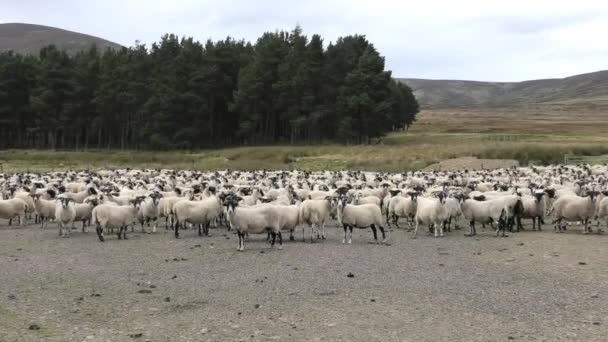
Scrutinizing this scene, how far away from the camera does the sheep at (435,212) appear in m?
24.0

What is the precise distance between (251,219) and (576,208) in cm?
1305

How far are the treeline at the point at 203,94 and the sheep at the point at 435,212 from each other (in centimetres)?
5967

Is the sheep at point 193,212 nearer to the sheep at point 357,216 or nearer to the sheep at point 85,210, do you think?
the sheep at point 85,210

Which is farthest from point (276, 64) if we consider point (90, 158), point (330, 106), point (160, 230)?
point (160, 230)

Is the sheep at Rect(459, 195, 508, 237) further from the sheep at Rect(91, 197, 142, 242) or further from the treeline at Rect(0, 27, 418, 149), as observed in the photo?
the treeline at Rect(0, 27, 418, 149)

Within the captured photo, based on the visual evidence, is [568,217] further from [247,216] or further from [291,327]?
[291,327]

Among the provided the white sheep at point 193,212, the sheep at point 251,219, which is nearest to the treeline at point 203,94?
the white sheep at point 193,212

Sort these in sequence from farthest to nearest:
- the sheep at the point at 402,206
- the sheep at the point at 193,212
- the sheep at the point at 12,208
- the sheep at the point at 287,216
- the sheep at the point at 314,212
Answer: the sheep at the point at 12,208 < the sheep at the point at 402,206 < the sheep at the point at 193,212 < the sheep at the point at 314,212 < the sheep at the point at 287,216

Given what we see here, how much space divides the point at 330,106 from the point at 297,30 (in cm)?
1873

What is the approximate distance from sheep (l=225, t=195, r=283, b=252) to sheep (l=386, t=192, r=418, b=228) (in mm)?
7491

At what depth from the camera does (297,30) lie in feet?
334

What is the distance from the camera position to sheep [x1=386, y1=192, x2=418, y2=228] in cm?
2636

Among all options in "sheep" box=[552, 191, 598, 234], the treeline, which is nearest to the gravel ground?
"sheep" box=[552, 191, 598, 234]

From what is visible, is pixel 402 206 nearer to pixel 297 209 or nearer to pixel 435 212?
pixel 435 212
